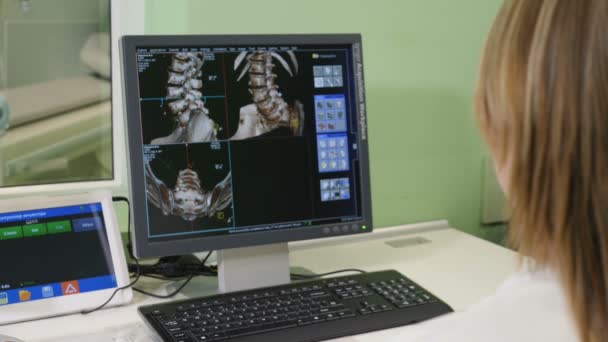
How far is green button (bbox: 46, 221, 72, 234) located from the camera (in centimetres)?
127

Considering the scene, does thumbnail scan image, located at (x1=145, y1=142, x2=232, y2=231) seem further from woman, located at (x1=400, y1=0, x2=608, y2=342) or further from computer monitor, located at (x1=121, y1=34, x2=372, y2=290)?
woman, located at (x1=400, y1=0, x2=608, y2=342)

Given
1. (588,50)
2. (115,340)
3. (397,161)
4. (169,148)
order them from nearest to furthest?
(588,50)
(115,340)
(169,148)
(397,161)

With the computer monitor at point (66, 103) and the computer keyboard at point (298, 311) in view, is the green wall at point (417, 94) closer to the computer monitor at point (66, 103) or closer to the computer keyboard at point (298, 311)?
the computer monitor at point (66, 103)

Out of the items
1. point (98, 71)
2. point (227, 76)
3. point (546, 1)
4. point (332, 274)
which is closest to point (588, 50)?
point (546, 1)

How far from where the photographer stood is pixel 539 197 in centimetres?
69

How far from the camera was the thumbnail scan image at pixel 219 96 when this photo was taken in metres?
1.25

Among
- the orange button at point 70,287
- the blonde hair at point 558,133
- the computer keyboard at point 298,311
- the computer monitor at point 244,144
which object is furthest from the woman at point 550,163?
the orange button at point 70,287

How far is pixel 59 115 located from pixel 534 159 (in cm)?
105

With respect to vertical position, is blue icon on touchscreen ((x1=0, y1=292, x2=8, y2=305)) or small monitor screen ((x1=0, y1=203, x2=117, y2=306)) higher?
small monitor screen ((x1=0, y1=203, x2=117, y2=306))

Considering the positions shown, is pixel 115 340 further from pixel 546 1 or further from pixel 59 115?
pixel 546 1

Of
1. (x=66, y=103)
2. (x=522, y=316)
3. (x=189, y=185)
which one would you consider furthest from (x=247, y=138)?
(x=522, y=316)

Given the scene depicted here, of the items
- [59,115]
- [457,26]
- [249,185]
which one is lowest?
[249,185]

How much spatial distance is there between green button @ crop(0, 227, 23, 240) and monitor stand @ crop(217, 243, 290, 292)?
33 centimetres

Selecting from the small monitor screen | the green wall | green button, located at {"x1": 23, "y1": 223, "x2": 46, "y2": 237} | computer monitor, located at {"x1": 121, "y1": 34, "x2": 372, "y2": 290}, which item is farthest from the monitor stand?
the green wall
